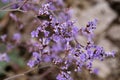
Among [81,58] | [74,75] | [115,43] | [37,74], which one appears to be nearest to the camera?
[81,58]

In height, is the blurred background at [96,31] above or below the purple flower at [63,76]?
above

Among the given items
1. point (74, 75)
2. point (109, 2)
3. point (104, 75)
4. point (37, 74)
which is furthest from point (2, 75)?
point (109, 2)

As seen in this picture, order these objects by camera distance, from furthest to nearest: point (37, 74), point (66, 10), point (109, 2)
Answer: point (109, 2), point (37, 74), point (66, 10)

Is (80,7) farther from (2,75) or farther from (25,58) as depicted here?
(2,75)

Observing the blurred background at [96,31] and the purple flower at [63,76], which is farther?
the blurred background at [96,31]

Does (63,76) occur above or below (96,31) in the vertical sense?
below

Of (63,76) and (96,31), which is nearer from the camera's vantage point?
(63,76)

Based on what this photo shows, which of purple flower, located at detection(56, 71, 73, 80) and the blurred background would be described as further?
the blurred background

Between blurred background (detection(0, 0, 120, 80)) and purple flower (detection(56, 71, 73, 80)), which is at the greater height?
blurred background (detection(0, 0, 120, 80))
